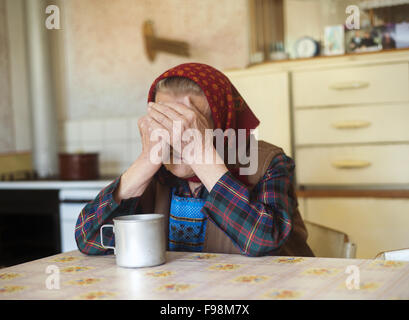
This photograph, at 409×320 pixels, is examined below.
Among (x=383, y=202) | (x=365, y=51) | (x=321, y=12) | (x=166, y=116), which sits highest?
(x=321, y=12)

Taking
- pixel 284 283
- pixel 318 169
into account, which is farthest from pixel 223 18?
pixel 284 283

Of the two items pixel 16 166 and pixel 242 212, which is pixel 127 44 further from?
pixel 242 212

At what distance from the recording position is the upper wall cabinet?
2467 mm

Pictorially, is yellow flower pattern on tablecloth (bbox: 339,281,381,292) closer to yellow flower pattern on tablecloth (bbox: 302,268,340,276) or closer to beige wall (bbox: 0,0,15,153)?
yellow flower pattern on tablecloth (bbox: 302,268,340,276)

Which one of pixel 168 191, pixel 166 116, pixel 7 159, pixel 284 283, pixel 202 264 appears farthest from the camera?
pixel 7 159

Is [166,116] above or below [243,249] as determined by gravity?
above

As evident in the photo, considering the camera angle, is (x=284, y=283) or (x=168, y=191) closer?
(x=284, y=283)

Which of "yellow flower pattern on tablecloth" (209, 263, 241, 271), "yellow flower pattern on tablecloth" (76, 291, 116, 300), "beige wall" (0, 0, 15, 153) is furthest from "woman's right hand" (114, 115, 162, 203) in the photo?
"beige wall" (0, 0, 15, 153)

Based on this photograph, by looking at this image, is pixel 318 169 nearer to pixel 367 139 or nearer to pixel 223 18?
pixel 367 139

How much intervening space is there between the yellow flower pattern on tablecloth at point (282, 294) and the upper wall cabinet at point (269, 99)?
169cm

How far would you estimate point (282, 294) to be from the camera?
0.80m

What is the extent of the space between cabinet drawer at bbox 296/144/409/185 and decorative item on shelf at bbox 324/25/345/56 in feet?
1.68

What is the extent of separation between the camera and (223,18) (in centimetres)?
297

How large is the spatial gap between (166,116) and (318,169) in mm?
1403
